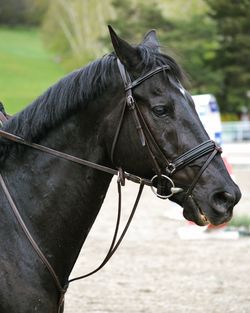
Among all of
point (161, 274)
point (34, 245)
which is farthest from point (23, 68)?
point (34, 245)

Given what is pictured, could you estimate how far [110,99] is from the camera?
3.77 metres

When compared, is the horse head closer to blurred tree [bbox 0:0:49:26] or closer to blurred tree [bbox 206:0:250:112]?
blurred tree [bbox 206:0:250:112]

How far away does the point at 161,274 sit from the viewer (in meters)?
8.92

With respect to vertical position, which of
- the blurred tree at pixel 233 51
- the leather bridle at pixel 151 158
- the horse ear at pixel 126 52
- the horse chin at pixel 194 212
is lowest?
the blurred tree at pixel 233 51

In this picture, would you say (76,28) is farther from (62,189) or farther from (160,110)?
(160,110)

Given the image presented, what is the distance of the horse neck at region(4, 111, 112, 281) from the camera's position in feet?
12.5

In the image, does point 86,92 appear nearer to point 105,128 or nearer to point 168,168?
point 105,128

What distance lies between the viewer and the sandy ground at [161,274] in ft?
24.2

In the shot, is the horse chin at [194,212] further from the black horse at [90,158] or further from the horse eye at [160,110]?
the horse eye at [160,110]

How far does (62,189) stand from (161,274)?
5327mm

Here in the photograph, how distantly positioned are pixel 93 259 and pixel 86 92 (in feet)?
20.5

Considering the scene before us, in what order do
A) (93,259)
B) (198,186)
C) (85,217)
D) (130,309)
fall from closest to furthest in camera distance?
(198,186) → (85,217) → (130,309) → (93,259)

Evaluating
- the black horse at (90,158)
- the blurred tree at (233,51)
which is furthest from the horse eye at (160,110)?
the blurred tree at (233,51)

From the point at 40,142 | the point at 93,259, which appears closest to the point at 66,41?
the point at 93,259
